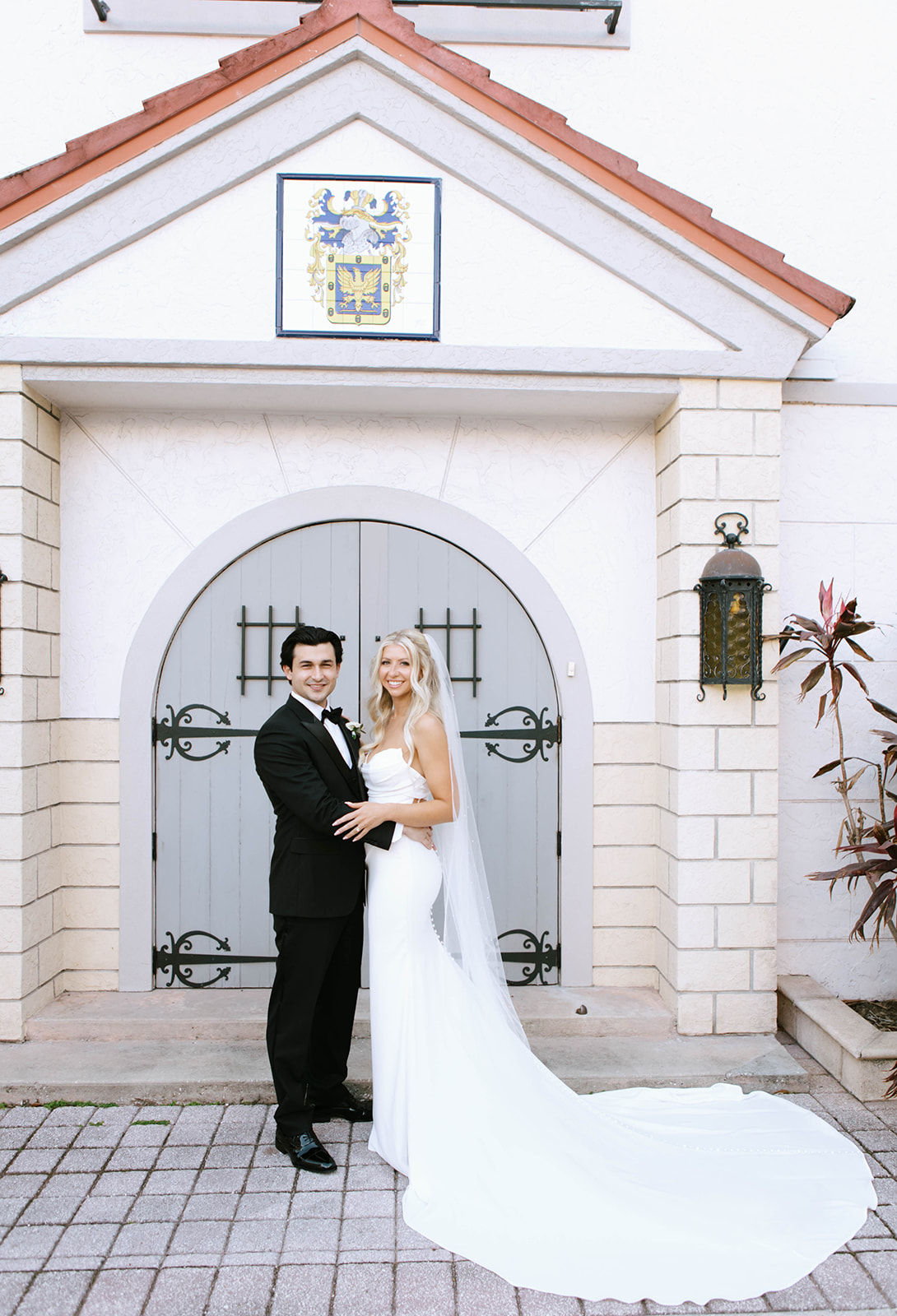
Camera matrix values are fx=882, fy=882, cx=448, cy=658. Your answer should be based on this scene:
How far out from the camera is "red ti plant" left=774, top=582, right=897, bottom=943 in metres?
3.55

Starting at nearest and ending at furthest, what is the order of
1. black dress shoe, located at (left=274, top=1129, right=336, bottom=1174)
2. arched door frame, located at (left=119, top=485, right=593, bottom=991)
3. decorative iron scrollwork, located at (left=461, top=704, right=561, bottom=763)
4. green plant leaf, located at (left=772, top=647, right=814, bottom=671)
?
1. black dress shoe, located at (left=274, top=1129, right=336, bottom=1174)
2. green plant leaf, located at (left=772, top=647, right=814, bottom=671)
3. arched door frame, located at (left=119, top=485, right=593, bottom=991)
4. decorative iron scrollwork, located at (left=461, top=704, right=561, bottom=763)

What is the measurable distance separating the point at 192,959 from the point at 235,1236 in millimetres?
1680

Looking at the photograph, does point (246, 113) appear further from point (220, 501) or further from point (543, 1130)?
point (543, 1130)

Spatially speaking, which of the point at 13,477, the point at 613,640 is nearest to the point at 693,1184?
the point at 613,640

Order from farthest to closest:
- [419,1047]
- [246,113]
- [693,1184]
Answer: [246,113], [419,1047], [693,1184]

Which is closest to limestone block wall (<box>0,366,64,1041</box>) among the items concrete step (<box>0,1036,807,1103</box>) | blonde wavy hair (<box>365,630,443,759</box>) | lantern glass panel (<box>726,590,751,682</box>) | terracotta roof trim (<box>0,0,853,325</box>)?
concrete step (<box>0,1036,807,1103</box>)

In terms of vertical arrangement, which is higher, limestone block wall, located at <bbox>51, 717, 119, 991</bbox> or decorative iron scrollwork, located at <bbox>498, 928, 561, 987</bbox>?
limestone block wall, located at <bbox>51, 717, 119, 991</bbox>

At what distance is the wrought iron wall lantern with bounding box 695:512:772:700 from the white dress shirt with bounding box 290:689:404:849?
1538 mm

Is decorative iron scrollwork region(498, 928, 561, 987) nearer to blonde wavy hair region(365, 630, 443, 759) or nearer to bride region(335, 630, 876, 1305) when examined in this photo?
bride region(335, 630, 876, 1305)

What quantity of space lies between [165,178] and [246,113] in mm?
427

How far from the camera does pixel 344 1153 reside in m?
3.11

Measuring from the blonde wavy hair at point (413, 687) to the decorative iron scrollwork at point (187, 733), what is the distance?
3.59ft

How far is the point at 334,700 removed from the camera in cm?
421

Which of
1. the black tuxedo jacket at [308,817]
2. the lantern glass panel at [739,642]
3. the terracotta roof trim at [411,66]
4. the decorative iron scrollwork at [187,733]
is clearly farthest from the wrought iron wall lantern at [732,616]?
the decorative iron scrollwork at [187,733]
